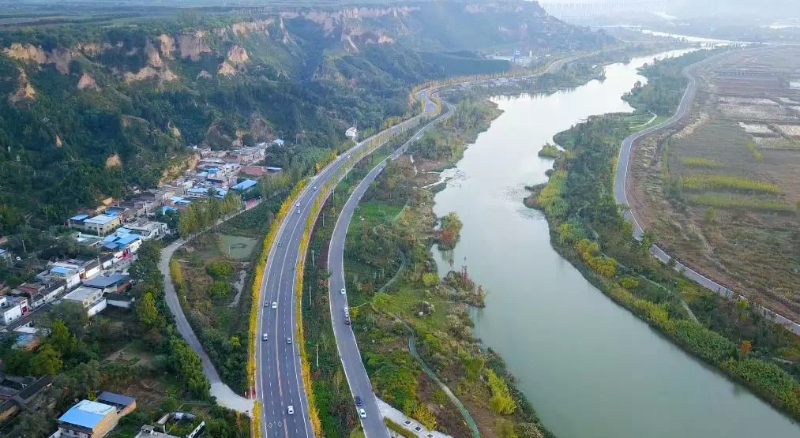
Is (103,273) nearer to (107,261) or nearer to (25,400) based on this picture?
(107,261)

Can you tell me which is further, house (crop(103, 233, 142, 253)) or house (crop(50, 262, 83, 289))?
house (crop(103, 233, 142, 253))

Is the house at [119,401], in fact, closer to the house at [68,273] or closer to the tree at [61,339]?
the tree at [61,339]

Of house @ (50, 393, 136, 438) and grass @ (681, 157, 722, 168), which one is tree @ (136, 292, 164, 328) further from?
grass @ (681, 157, 722, 168)

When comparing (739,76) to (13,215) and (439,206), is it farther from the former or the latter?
(13,215)

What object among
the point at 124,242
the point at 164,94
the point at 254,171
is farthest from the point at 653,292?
the point at 164,94

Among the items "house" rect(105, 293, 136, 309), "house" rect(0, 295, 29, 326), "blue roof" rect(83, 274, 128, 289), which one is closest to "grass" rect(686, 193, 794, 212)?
"house" rect(105, 293, 136, 309)

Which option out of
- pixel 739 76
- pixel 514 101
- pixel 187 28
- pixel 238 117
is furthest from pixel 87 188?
pixel 739 76

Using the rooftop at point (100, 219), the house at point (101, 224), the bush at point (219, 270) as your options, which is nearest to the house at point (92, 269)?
the house at point (101, 224)
